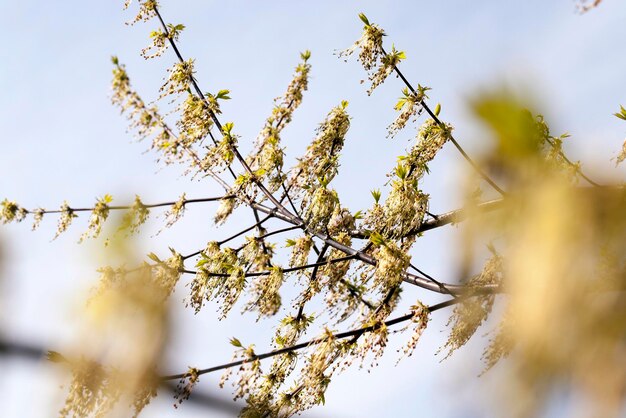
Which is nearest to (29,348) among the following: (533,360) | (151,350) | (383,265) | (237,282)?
(151,350)

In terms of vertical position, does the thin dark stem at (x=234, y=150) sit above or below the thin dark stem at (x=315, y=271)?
above

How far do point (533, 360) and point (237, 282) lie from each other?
4.51m

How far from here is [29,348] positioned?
3.20 feet

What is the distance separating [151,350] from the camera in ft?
3.07

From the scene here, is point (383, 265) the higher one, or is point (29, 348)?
point (383, 265)

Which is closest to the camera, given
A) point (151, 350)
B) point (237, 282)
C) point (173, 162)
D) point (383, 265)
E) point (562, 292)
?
point (562, 292)

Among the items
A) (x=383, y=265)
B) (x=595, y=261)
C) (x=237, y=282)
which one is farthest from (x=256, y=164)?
(x=595, y=261)

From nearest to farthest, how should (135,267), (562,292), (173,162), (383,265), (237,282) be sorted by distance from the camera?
(562,292)
(135,267)
(383,265)
(237,282)
(173,162)

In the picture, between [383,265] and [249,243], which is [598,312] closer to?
[383,265]

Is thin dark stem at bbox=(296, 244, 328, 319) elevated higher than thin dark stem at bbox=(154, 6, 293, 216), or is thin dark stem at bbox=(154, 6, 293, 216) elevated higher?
thin dark stem at bbox=(154, 6, 293, 216)

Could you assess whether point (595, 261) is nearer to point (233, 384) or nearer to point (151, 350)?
point (151, 350)

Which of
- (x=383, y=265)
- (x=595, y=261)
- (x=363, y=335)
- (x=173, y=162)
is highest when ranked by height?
(x=173, y=162)

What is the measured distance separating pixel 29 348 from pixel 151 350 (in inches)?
7.2

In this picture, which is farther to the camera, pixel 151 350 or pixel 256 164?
pixel 256 164
